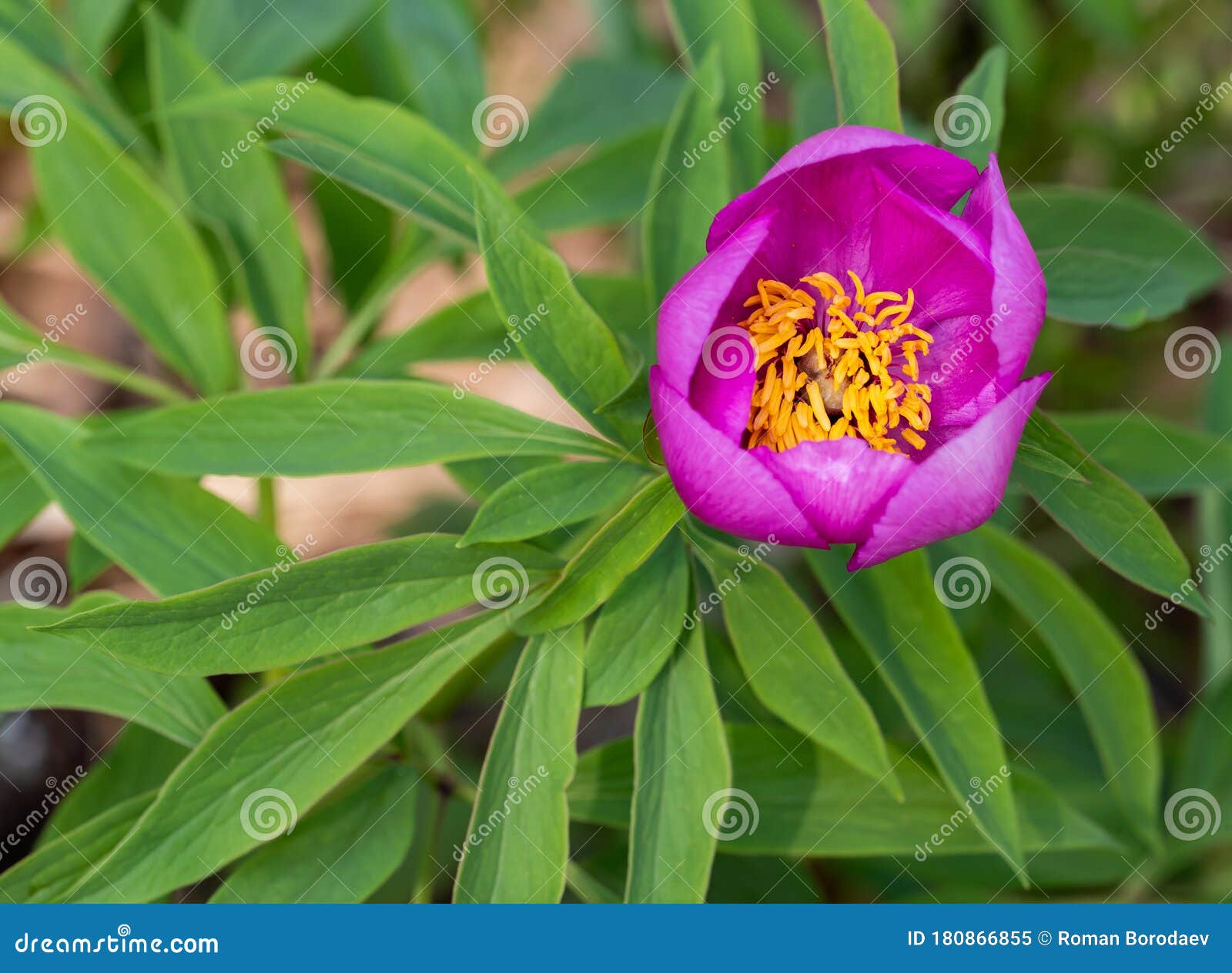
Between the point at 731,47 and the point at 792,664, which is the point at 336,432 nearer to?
the point at 792,664

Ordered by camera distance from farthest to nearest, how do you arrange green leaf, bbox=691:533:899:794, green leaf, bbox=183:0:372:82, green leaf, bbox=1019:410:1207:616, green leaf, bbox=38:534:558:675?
green leaf, bbox=183:0:372:82
green leaf, bbox=691:533:899:794
green leaf, bbox=1019:410:1207:616
green leaf, bbox=38:534:558:675

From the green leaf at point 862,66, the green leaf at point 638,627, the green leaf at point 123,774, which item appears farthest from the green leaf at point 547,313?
the green leaf at point 123,774

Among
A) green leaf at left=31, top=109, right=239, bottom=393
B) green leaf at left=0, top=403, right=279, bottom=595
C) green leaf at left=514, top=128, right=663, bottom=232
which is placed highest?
green leaf at left=514, top=128, right=663, bottom=232

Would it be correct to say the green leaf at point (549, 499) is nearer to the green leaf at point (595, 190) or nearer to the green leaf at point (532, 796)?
the green leaf at point (532, 796)

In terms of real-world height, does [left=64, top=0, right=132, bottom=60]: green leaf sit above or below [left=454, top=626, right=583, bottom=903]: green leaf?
above

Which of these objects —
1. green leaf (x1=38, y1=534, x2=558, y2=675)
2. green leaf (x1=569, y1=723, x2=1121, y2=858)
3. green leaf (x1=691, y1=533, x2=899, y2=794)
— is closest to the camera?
green leaf (x1=38, y1=534, x2=558, y2=675)

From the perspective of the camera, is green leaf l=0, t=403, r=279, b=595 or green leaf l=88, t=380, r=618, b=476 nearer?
green leaf l=88, t=380, r=618, b=476

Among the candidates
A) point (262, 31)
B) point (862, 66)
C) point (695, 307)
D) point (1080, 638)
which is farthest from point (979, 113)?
point (262, 31)

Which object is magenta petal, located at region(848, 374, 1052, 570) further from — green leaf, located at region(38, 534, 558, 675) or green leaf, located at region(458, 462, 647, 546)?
green leaf, located at region(38, 534, 558, 675)

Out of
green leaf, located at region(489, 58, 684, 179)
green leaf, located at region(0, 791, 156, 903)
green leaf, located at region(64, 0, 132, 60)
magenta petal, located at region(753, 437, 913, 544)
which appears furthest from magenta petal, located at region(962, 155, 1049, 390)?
green leaf, located at region(64, 0, 132, 60)
